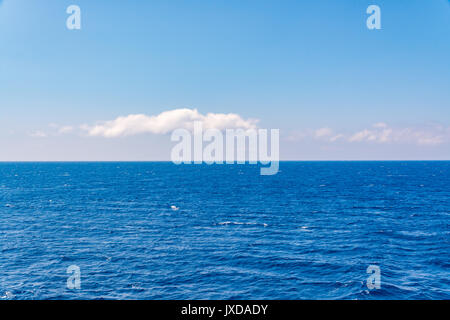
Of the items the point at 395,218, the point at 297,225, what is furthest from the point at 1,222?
the point at 395,218

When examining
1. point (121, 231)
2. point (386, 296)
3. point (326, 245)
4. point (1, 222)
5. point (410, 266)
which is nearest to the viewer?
point (386, 296)

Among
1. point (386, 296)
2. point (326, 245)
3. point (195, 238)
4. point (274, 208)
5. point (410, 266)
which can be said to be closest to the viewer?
point (386, 296)

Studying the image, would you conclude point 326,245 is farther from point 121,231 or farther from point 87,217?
point 87,217

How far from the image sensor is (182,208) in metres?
69.7

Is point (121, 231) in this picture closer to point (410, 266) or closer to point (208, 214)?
point (208, 214)

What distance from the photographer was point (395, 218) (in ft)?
189

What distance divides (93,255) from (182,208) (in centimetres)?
3202

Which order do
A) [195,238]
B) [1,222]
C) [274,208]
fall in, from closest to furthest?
1. [195,238]
2. [1,222]
3. [274,208]
